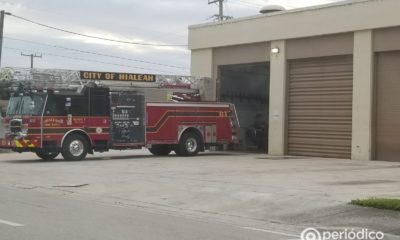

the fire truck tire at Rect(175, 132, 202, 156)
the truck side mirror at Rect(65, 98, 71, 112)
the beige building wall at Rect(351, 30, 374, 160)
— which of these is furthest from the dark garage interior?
the truck side mirror at Rect(65, 98, 71, 112)

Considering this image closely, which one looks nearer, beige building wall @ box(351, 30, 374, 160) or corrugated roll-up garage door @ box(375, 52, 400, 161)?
corrugated roll-up garage door @ box(375, 52, 400, 161)

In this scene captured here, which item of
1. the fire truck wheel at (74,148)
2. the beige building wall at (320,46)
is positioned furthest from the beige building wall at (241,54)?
the fire truck wheel at (74,148)

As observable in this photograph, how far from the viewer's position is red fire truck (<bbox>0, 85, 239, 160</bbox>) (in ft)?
73.6

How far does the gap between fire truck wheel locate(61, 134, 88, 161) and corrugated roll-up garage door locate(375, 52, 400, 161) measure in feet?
37.3

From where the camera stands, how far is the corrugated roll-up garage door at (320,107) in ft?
82.2

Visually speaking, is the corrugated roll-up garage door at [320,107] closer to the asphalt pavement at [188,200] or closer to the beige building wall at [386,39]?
the beige building wall at [386,39]

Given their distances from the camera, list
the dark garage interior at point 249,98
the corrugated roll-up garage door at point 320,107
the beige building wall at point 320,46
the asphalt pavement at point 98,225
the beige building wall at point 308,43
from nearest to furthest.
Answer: the asphalt pavement at point 98,225 → the beige building wall at point 308,43 → the beige building wall at point 320,46 → the corrugated roll-up garage door at point 320,107 → the dark garage interior at point 249,98

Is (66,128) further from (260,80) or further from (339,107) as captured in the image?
(260,80)

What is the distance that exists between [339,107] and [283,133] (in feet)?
10.2

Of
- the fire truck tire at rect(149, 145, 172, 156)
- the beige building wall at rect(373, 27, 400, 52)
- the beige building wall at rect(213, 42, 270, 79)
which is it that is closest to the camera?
the beige building wall at rect(373, 27, 400, 52)

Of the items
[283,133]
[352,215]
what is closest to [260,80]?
[283,133]

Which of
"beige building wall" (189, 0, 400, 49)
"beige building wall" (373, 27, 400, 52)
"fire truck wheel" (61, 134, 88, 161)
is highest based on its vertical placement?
"beige building wall" (189, 0, 400, 49)

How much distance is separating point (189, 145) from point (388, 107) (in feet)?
27.7

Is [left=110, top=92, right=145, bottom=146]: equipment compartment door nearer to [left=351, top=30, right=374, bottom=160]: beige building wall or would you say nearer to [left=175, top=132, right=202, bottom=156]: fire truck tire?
[left=175, top=132, right=202, bottom=156]: fire truck tire
